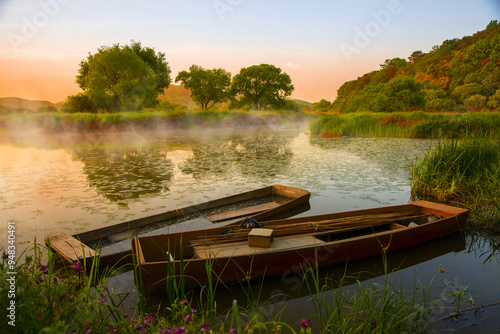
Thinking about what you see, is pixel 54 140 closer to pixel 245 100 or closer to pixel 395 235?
pixel 395 235

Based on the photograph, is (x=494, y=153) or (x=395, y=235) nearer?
(x=395, y=235)

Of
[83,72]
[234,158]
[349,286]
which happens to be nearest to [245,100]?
[83,72]

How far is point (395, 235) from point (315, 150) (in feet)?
29.7

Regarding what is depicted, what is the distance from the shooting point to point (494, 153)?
625cm

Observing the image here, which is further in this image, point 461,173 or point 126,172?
point 126,172

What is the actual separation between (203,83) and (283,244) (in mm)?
37662

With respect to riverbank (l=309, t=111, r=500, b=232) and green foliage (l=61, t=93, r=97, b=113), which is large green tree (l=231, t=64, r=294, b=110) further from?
riverbank (l=309, t=111, r=500, b=232)

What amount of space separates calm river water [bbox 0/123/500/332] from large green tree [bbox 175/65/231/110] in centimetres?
2688

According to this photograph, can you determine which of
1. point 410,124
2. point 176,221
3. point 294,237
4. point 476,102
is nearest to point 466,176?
point 294,237

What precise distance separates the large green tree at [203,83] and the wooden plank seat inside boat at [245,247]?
37.0 m

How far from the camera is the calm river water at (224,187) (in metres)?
3.77

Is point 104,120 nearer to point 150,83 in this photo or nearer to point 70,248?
point 150,83

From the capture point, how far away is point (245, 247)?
3.77 metres

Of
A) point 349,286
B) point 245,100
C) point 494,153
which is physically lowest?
point 349,286
